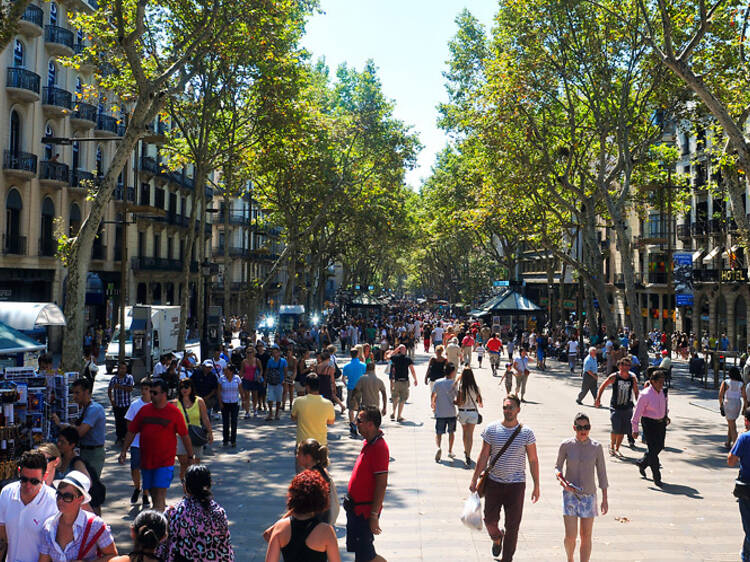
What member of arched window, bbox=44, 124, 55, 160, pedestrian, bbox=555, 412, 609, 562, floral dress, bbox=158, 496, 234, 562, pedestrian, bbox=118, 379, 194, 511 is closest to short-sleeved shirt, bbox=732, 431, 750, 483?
pedestrian, bbox=555, 412, 609, 562

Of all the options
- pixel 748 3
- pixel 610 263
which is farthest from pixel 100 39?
pixel 610 263

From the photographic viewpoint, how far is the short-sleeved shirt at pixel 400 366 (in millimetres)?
14824

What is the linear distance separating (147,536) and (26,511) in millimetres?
1426

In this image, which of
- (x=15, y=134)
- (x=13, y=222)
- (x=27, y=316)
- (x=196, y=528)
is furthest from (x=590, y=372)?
(x=15, y=134)

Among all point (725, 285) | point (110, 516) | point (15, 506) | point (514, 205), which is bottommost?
point (110, 516)

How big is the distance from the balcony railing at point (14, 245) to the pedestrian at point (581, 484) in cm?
2685

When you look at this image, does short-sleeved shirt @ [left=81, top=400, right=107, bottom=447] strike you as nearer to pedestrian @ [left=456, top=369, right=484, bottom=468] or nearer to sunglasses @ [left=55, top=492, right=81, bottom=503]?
sunglasses @ [left=55, top=492, right=81, bottom=503]

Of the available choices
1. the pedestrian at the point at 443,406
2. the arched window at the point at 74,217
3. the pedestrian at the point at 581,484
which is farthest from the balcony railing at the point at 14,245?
the pedestrian at the point at 581,484

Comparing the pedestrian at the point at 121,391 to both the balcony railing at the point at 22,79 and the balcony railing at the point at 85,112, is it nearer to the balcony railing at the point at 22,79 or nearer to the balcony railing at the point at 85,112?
the balcony railing at the point at 22,79

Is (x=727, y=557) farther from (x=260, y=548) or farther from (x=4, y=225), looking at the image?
(x=4, y=225)

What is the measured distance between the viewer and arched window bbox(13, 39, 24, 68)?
28531mm

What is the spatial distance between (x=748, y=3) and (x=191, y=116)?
1565cm

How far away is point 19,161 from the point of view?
28.7 m

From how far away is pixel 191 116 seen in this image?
22.6 metres
